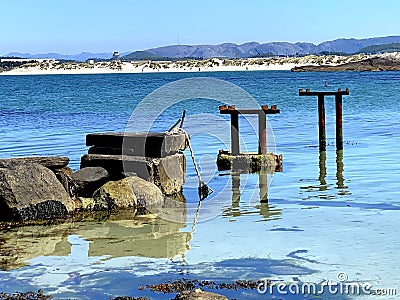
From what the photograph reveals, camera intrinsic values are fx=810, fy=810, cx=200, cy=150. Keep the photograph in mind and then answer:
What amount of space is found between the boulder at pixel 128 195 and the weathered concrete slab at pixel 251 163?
4.34 m

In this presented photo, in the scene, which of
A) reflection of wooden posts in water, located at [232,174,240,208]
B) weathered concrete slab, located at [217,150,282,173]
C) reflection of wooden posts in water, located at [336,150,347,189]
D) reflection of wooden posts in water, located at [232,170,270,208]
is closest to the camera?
reflection of wooden posts in water, located at [232,174,240,208]

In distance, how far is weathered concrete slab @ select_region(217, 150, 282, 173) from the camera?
18.5 metres

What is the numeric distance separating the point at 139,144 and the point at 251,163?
3.83m

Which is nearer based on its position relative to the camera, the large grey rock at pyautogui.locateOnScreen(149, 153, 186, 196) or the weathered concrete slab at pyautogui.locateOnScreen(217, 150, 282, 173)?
the large grey rock at pyautogui.locateOnScreen(149, 153, 186, 196)

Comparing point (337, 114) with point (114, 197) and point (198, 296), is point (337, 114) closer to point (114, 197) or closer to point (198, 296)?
point (114, 197)

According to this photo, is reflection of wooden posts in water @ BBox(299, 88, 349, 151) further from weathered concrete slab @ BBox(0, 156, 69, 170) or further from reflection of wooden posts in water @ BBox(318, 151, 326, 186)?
weathered concrete slab @ BBox(0, 156, 69, 170)

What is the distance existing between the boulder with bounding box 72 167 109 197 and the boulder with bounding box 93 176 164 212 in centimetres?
49

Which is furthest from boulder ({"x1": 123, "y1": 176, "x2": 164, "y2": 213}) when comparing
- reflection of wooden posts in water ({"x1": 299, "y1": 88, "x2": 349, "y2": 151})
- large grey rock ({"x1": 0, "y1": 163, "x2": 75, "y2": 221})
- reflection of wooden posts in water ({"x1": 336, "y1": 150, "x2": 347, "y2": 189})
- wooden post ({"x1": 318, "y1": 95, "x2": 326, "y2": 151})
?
wooden post ({"x1": 318, "y1": 95, "x2": 326, "y2": 151})

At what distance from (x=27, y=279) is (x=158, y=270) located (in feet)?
5.10

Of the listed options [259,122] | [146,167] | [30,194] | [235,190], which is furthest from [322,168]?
[30,194]

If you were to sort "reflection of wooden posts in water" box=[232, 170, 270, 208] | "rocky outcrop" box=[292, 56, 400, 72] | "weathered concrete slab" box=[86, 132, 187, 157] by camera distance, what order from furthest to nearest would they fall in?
1. "rocky outcrop" box=[292, 56, 400, 72]
2. "weathered concrete slab" box=[86, 132, 187, 157]
3. "reflection of wooden posts in water" box=[232, 170, 270, 208]

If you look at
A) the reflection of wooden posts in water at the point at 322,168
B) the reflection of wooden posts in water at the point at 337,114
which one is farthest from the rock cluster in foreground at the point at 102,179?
the reflection of wooden posts in water at the point at 337,114

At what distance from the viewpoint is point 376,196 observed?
1453cm

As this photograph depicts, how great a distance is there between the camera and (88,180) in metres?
14.8
